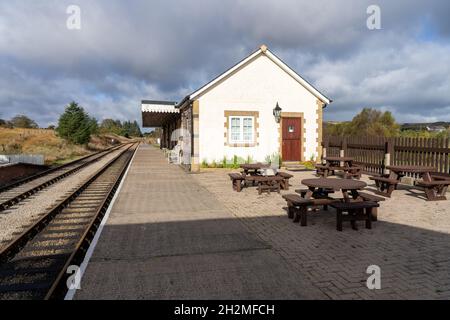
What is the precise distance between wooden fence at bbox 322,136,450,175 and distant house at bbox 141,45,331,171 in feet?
5.91

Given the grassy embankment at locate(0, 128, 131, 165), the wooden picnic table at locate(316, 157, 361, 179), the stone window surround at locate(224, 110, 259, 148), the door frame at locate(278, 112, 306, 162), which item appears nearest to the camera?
the wooden picnic table at locate(316, 157, 361, 179)

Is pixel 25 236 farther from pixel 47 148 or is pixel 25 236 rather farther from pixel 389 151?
pixel 47 148

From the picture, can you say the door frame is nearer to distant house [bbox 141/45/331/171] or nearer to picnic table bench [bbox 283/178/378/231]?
distant house [bbox 141/45/331/171]

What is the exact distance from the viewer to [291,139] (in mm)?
17281

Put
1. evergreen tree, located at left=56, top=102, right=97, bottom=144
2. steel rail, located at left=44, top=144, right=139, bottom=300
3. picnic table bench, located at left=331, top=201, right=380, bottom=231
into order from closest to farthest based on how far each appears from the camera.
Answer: steel rail, located at left=44, top=144, right=139, bottom=300, picnic table bench, located at left=331, top=201, right=380, bottom=231, evergreen tree, located at left=56, top=102, right=97, bottom=144

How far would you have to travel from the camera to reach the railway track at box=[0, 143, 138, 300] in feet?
12.5

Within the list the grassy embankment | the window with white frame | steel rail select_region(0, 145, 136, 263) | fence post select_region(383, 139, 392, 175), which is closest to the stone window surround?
the window with white frame

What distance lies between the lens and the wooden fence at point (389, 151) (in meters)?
10.0

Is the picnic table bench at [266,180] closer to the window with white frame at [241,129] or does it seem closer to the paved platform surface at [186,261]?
the paved platform surface at [186,261]

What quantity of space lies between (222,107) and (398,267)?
12749mm

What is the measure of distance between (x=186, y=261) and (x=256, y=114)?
12.8 m

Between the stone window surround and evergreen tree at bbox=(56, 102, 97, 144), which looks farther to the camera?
evergreen tree at bbox=(56, 102, 97, 144)
